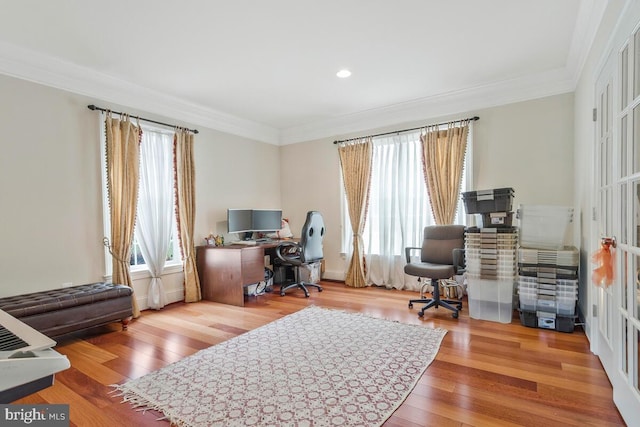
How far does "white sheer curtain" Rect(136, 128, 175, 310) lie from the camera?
12.5ft

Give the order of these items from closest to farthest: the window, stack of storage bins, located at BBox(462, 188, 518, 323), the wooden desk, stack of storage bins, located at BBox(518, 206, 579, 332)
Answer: stack of storage bins, located at BBox(518, 206, 579, 332) < stack of storage bins, located at BBox(462, 188, 518, 323) < the window < the wooden desk

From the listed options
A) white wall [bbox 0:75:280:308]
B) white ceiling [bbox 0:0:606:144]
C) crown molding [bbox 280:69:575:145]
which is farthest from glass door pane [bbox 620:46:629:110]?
white wall [bbox 0:75:280:308]

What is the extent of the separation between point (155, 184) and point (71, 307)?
1650 millimetres

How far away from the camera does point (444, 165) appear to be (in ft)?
13.6

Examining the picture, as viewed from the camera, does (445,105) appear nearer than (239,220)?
Yes

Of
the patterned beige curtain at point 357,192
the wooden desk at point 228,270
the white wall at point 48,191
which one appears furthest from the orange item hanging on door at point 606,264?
the white wall at point 48,191

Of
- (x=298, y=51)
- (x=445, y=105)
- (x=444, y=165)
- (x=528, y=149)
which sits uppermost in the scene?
(x=298, y=51)

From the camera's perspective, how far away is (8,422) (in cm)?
82

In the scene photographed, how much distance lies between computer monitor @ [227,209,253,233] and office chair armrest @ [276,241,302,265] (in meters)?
0.55

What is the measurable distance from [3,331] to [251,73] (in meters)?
3.11

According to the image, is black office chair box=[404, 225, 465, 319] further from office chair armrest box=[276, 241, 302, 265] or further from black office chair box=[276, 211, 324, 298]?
office chair armrest box=[276, 241, 302, 265]

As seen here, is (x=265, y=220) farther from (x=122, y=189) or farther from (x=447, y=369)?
(x=447, y=369)

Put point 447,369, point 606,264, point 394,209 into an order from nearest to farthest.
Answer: point 606,264 → point 447,369 → point 394,209

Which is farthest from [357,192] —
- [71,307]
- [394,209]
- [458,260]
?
[71,307]
